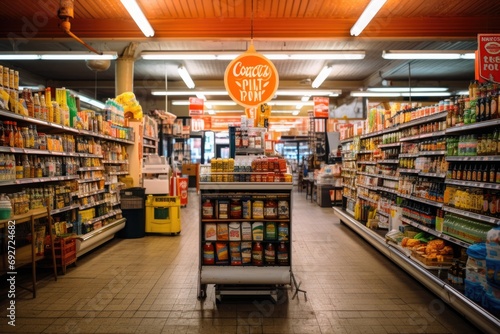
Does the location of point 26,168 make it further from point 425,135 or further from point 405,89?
point 405,89

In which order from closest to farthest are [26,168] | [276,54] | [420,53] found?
1. [26,168]
2. [420,53]
3. [276,54]

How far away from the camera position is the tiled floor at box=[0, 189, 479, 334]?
3.47 meters

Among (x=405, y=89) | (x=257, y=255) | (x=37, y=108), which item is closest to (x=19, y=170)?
(x=37, y=108)

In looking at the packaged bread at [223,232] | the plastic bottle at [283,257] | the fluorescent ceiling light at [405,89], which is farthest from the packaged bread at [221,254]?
the fluorescent ceiling light at [405,89]

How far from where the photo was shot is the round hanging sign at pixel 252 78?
558cm

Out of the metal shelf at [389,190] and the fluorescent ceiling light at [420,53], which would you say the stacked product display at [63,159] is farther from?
the fluorescent ceiling light at [420,53]

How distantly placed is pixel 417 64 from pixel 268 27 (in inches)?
321

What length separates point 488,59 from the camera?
5.15 m

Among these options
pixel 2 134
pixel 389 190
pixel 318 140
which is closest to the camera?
pixel 2 134

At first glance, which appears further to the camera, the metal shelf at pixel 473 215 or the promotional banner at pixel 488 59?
the promotional banner at pixel 488 59

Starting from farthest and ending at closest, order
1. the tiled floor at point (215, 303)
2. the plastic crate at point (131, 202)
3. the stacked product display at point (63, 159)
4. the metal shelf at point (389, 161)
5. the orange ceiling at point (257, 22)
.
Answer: the plastic crate at point (131, 202) < the orange ceiling at point (257, 22) < the metal shelf at point (389, 161) < the stacked product display at point (63, 159) < the tiled floor at point (215, 303)

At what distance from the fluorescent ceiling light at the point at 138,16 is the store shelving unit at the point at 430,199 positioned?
5059 mm

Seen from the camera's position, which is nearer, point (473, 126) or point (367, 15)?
point (473, 126)

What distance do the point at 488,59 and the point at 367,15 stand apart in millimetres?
2153
